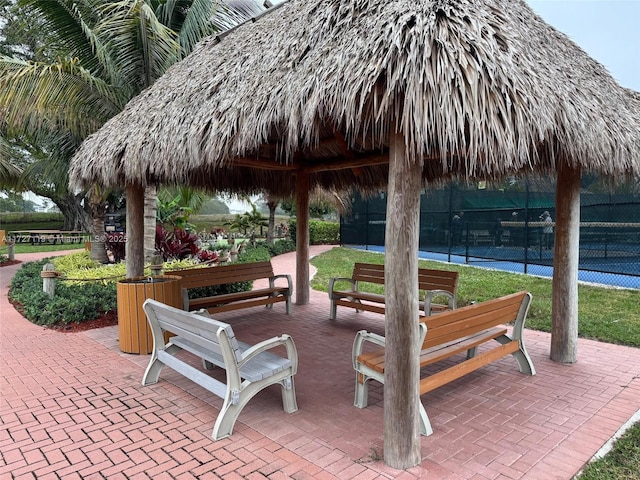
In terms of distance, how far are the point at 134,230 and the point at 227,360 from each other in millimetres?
3542

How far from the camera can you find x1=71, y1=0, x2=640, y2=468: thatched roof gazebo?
8.04ft

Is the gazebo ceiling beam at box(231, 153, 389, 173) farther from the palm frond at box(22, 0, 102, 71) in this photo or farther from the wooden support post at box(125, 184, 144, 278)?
the palm frond at box(22, 0, 102, 71)

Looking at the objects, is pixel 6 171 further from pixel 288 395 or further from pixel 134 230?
pixel 288 395

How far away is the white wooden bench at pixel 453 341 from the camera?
3.20 m

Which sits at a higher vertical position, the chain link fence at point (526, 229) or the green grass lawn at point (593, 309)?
the chain link fence at point (526, 229)

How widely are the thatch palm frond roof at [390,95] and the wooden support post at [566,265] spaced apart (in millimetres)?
430

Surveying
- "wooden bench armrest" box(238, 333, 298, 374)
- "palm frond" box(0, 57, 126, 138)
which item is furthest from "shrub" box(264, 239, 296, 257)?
"wooden bench armrest" box(238, 333, 298, 374)

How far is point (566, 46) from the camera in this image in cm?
450

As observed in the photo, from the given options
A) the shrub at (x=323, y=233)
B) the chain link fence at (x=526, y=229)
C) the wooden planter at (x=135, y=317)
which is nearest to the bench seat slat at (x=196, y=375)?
the wooden planter at (x=135, y=317)

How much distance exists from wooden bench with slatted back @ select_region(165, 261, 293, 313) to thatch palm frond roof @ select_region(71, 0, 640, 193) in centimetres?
166

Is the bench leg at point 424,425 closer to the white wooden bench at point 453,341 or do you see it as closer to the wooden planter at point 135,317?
the white wooden bench at point 453,341

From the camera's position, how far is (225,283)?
6.79 meters

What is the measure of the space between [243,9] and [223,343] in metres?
10.2

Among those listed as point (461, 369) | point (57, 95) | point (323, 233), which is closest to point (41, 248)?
point (323, 233)
